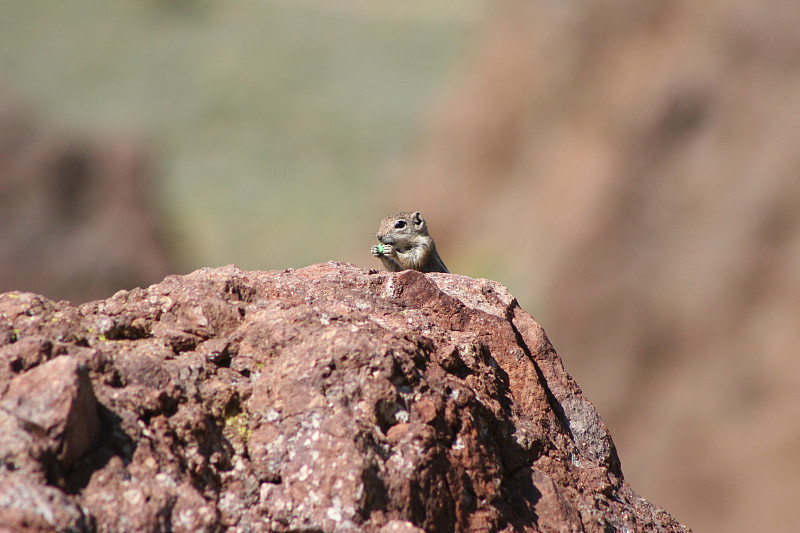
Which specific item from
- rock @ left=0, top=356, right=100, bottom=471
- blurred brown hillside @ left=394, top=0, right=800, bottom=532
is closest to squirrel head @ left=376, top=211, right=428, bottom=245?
rock @ left=0, top=356, right=100, bottom=471

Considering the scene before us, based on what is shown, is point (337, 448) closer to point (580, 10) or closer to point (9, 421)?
point (9, 421)

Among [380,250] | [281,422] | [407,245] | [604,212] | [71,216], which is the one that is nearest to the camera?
[281,422]

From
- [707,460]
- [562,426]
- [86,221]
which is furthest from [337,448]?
[86,221]

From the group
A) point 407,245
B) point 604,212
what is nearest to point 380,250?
point 407,245

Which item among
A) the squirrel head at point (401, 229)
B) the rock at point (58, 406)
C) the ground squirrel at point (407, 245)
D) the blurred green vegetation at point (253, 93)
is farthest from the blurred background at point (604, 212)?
the rock at point (58, 406)

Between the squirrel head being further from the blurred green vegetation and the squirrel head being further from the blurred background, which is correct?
the blurred green vegetation

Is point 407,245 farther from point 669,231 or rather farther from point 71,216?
point 71,216
